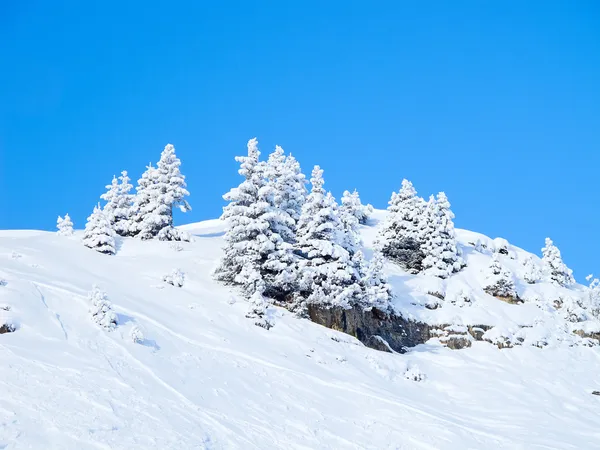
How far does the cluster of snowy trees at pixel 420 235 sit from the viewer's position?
4834 cm

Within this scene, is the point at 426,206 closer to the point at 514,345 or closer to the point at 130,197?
the point at 514,345

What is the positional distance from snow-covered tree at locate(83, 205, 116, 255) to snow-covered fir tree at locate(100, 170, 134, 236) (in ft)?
21.5

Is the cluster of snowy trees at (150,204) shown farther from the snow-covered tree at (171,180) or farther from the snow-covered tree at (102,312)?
the snow-covered tree at (102,312)

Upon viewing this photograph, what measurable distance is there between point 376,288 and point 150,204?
66.8 feet

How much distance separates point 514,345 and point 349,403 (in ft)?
62.3

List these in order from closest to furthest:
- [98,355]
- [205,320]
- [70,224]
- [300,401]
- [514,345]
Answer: [98,355] < [300,401] < [205,320] < [514,345] < [70,224]

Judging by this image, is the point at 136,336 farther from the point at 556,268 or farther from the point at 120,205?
the point at 556,268

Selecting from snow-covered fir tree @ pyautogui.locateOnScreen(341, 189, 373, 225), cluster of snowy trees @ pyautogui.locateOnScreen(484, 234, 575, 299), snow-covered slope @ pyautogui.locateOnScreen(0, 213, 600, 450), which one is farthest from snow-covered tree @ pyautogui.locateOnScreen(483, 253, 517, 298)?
snow-covered fir tree @ pyautogui.locateOnScreen(341, 189, 373, 225)

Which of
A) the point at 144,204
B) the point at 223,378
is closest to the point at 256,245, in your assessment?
the point at 223,378

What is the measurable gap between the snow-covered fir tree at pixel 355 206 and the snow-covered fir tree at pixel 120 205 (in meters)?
25.1

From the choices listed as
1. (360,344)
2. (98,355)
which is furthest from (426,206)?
(98,355)

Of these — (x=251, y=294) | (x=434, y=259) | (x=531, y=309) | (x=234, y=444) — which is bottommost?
(x=234, y=444)

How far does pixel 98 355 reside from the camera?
18.6m

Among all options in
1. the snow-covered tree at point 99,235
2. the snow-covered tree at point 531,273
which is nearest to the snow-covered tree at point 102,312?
the snow-covered tree at point 99,235
